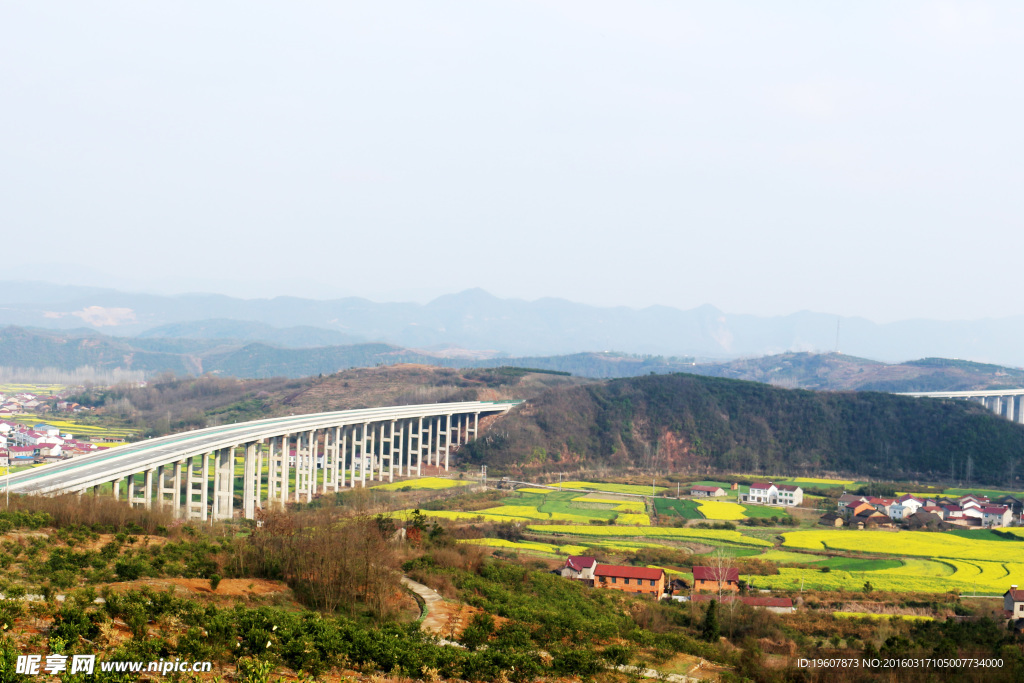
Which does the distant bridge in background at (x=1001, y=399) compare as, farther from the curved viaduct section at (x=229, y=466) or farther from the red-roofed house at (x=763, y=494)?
the curved viaduct section at (x=229, y=466)

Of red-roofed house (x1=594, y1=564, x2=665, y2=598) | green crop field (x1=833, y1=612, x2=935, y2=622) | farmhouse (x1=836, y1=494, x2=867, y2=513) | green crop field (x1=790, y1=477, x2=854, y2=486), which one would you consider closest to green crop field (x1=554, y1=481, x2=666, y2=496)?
farmhouse (x1=836, y1=494, x2=867, y2=513)

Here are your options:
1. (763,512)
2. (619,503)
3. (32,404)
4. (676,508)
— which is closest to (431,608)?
(676,508)

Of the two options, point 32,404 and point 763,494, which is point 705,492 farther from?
point 32,404

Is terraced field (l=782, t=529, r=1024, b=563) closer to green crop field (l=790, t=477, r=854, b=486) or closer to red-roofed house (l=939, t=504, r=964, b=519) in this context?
red-roofed house (l=939, t=504, r=964, b=519)

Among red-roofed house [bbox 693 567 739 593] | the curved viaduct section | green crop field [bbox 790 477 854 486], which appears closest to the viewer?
red-roofed house [bbox 693 567 739 593]

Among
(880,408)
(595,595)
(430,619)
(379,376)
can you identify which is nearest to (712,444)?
(880,408)
